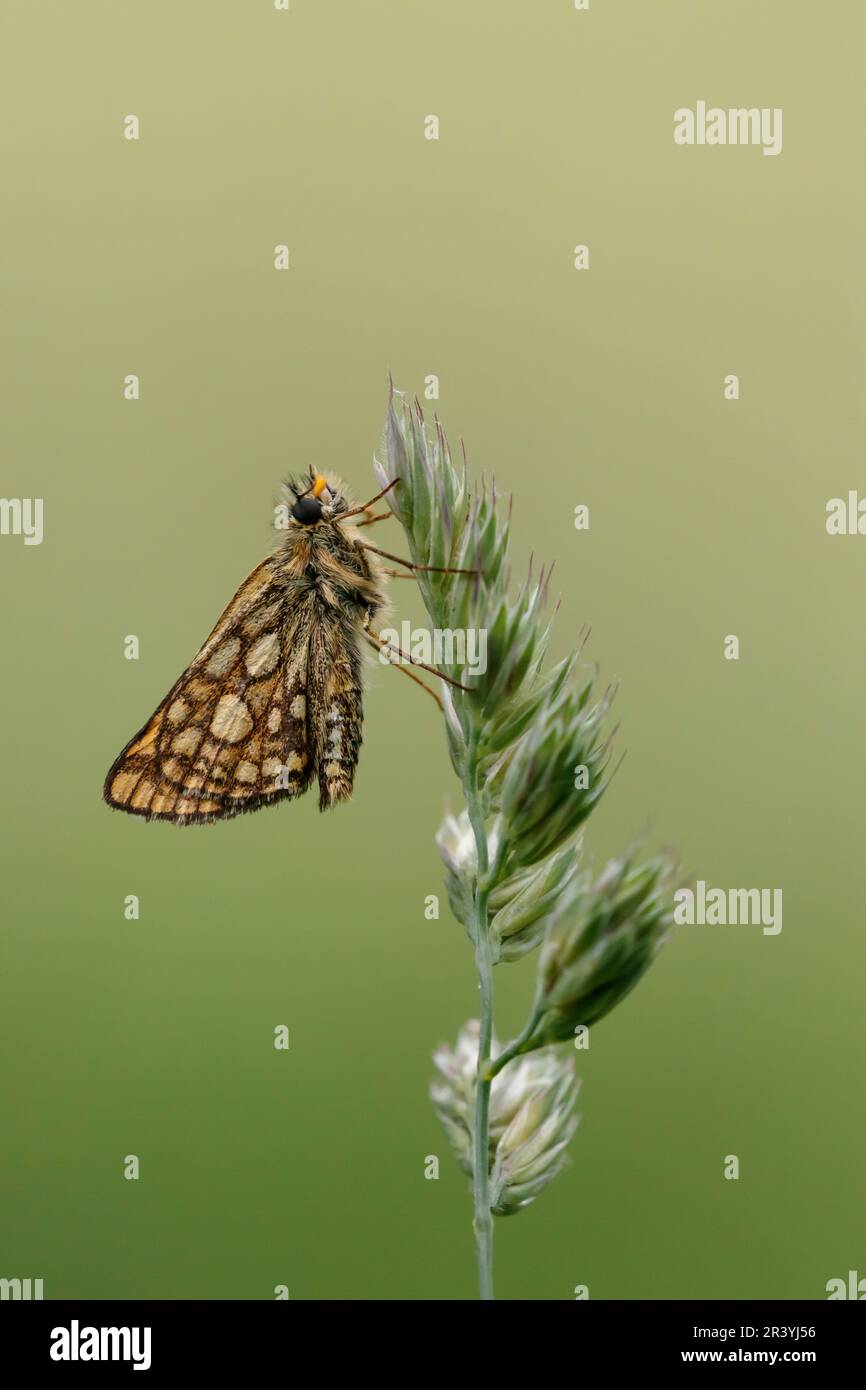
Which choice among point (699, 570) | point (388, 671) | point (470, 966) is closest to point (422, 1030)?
point (470, 966)

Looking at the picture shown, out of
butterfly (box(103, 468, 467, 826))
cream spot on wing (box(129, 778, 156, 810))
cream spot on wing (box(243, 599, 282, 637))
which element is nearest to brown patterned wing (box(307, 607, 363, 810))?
butterfly (box(103, 468, 467, 826))

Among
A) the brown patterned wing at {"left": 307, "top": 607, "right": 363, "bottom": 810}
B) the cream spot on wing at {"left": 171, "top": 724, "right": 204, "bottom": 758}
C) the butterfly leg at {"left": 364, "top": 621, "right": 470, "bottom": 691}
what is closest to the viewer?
the butterfly leg at {"left": 364, "top": 621, "right": 470, "bottom": 691}

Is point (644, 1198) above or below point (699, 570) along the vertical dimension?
below

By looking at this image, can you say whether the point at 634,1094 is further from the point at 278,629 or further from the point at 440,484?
the point at 440,484

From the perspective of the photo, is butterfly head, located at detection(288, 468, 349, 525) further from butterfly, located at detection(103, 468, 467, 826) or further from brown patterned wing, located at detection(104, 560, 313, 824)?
brown patterned wing, located at detection(104, 560, 313, 824)

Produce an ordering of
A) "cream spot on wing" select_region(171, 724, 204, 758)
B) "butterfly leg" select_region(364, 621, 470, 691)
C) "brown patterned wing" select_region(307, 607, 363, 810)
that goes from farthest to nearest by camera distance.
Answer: "cream spot on wing" select_region(171, 724, 204, 758)
"brown patterned wing" select_region(307, 607, 363, 810)
"butterfly leg" select_region(364, 621, 470, 691)

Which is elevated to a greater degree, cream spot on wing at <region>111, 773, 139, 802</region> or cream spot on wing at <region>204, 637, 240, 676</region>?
cream spot on wing at <region>204, 637, 240, 676</region>

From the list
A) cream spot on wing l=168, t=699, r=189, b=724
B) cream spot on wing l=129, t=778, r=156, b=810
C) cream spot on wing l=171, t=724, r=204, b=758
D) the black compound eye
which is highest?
the black compound eye
